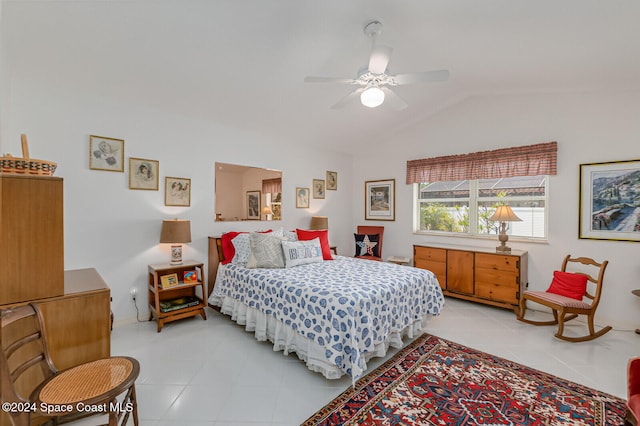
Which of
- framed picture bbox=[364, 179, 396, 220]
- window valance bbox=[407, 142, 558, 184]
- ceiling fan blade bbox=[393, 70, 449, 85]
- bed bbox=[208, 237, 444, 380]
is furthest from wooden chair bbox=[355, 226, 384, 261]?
ceiling fan blade bbox=[393, 70, 449, 85]

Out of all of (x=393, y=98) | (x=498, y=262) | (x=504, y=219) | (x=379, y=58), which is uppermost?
(x=379, y=58)

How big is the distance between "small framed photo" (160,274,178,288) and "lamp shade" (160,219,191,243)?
0.40m

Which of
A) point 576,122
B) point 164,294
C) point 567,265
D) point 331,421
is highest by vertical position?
point 576,122

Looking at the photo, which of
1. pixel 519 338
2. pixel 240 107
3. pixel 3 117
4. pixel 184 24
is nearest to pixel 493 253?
pixel 519 338

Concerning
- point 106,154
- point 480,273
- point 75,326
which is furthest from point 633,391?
point 106,154

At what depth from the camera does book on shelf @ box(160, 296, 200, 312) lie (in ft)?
10.5

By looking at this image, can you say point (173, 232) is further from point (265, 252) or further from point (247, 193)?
point (247, 193)

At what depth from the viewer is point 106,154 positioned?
3.09 m

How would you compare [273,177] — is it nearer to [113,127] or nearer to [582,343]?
[113,127]

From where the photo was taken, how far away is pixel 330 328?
7.38 feet

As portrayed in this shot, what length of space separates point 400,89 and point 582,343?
347cm

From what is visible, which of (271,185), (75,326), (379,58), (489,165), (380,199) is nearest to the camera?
(75,326)

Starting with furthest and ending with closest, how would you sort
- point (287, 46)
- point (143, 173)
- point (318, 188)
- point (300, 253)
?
point (318, 188)
point (300, 253)
point (143, 173)
point (287, 46)

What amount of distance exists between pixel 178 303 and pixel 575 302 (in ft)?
14.2
